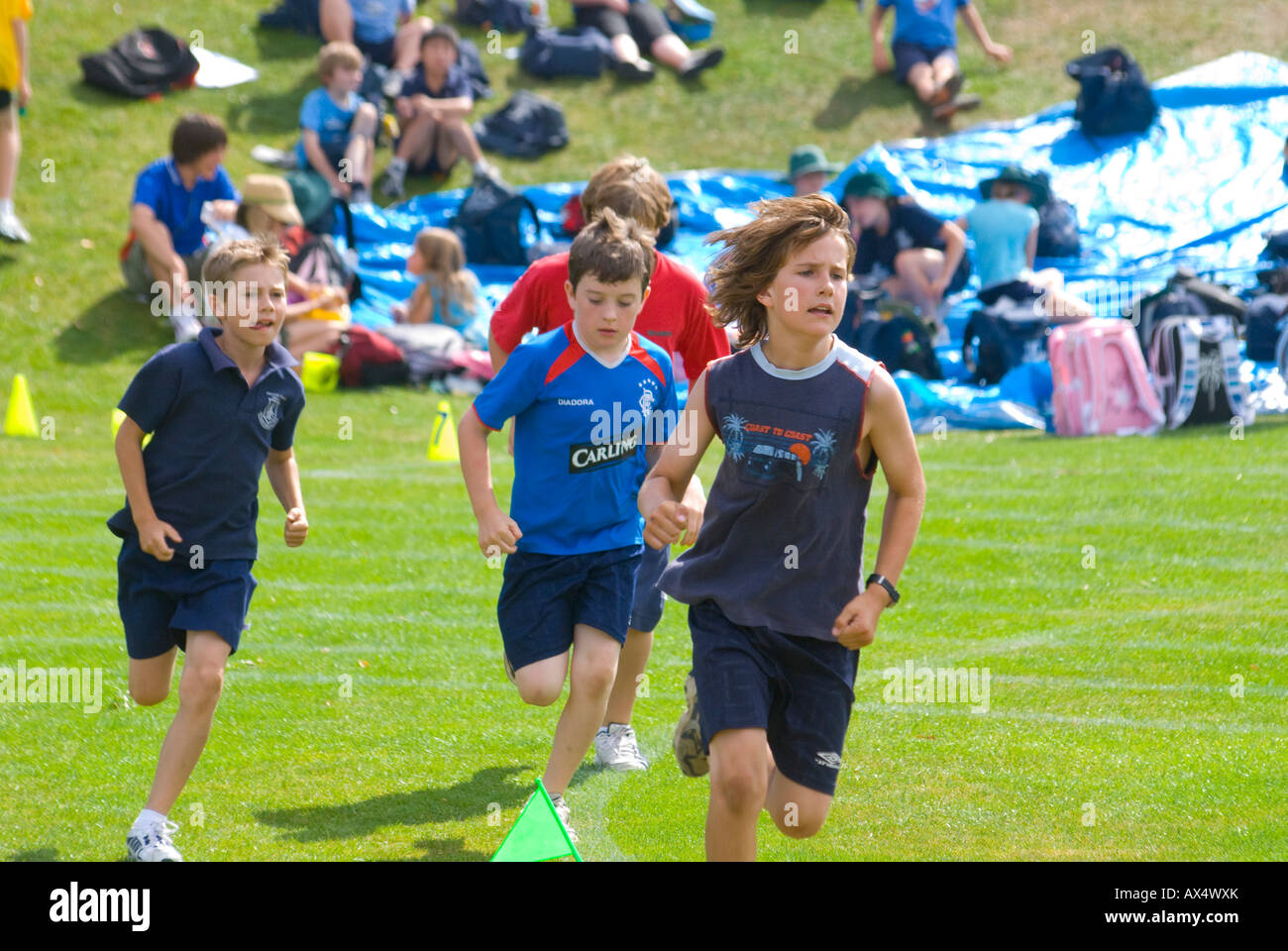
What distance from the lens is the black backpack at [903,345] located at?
12945mm

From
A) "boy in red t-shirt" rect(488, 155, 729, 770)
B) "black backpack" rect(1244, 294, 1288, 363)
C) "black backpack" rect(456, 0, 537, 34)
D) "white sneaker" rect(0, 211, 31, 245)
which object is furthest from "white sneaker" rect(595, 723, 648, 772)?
"black backpack" rect(456, 0, 537, 34)

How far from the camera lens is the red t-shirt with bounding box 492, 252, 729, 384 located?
5766 mm

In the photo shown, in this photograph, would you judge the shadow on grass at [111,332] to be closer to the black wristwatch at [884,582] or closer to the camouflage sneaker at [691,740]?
the camouflage sneaker at [691,740]

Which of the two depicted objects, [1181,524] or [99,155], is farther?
[99,155]

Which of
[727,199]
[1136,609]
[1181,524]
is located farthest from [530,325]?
[727,199]

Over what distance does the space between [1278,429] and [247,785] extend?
8.30 meters

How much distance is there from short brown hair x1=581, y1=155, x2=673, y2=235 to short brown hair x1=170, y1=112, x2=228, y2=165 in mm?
7804

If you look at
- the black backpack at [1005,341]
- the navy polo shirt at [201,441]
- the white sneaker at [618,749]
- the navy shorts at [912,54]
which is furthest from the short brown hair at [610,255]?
the navy shorts at [912,54]

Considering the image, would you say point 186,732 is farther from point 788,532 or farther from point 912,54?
point 912,54

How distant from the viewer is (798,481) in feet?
14.0

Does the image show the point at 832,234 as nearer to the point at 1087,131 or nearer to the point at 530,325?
the point at 530,325

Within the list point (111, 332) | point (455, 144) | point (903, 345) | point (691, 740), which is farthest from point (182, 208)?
point (691, 740)

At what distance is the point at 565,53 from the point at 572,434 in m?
15.4
